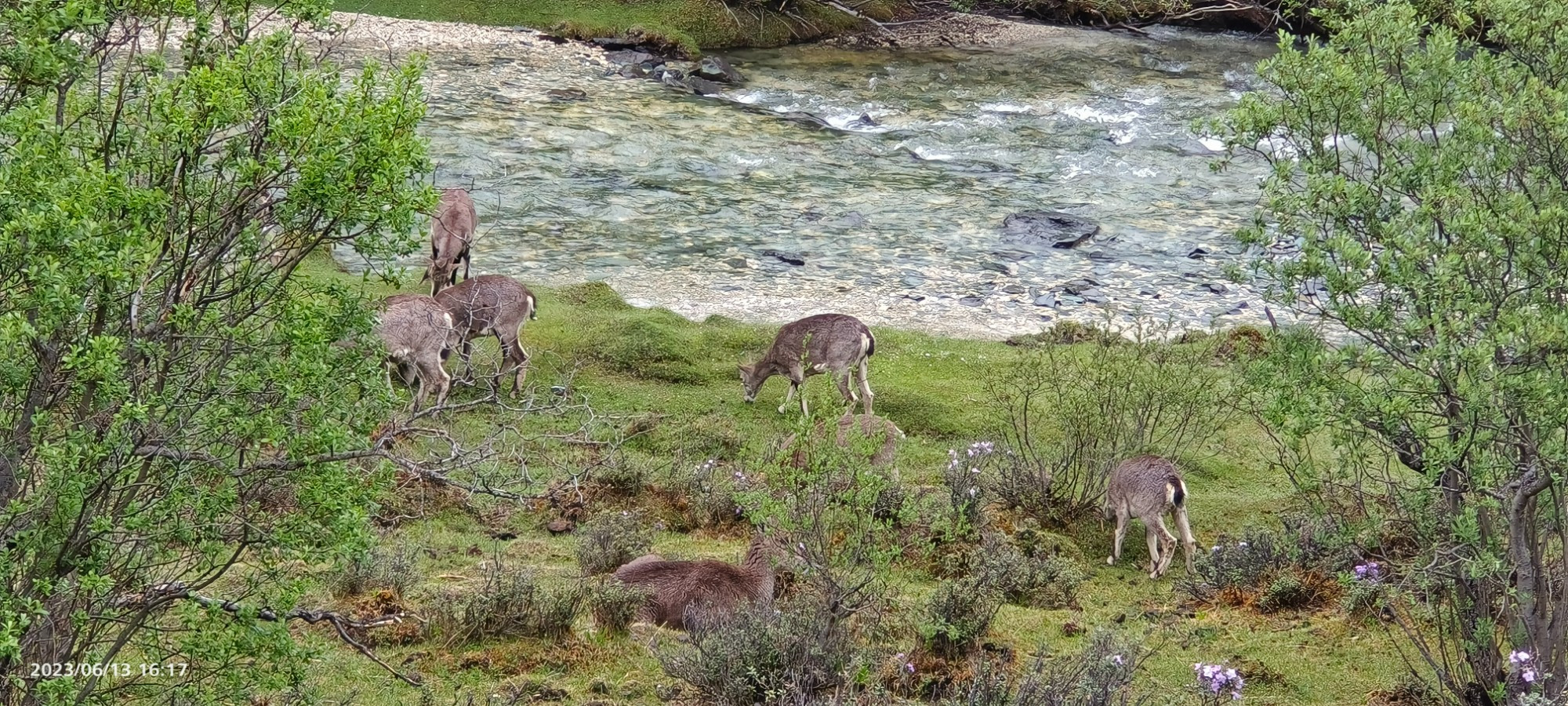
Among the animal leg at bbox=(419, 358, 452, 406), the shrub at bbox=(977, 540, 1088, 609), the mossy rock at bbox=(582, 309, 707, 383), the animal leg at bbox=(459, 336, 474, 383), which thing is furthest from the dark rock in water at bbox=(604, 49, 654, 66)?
the shrub at bbox=(977, 540, 1088, 609)

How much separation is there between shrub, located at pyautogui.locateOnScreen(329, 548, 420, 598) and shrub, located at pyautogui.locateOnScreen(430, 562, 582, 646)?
1.94ft

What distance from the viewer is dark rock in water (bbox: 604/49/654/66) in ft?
129

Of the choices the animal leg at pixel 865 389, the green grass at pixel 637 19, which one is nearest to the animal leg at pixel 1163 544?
the animal leg at pixel 865 389

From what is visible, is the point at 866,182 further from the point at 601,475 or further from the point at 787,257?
the point at 601,475

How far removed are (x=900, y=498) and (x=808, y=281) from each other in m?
11.1

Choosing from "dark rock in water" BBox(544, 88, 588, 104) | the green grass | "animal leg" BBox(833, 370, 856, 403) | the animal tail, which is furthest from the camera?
the green grass

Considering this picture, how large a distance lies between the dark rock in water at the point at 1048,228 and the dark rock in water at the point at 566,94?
1244cm

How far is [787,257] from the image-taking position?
2436 cm

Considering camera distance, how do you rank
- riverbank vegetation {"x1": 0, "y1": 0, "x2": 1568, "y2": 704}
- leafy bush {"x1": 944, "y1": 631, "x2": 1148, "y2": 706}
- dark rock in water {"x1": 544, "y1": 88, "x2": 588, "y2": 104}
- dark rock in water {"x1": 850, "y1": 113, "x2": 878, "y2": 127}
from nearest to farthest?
riverbank vegetation {"x1": 0, "y1": 0, "x2": 1568, "y2": 704} < leafy bush {"x1": 944, "y1": 631, "x2": 1148, "y2": 706} < dark rock in water {"x1": 850, "y1": 113, "x2": 878, "y2": 127} < dark rock in water {"x1": 544, "y1": 88, "x2": 588, "y2": 104}

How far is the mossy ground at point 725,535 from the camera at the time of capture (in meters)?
9.40

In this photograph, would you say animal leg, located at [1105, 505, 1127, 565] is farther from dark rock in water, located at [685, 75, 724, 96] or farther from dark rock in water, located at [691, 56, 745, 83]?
dark rock in water, located at [691, 56, 745, 83]

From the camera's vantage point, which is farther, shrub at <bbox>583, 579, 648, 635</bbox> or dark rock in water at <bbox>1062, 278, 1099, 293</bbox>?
dark rock in water at <bbox>1062, 278, 1099, 293</bbox>

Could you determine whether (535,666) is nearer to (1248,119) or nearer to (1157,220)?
(1248,119)

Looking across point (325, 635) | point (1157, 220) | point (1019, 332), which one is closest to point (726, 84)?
point (1157, 220)
